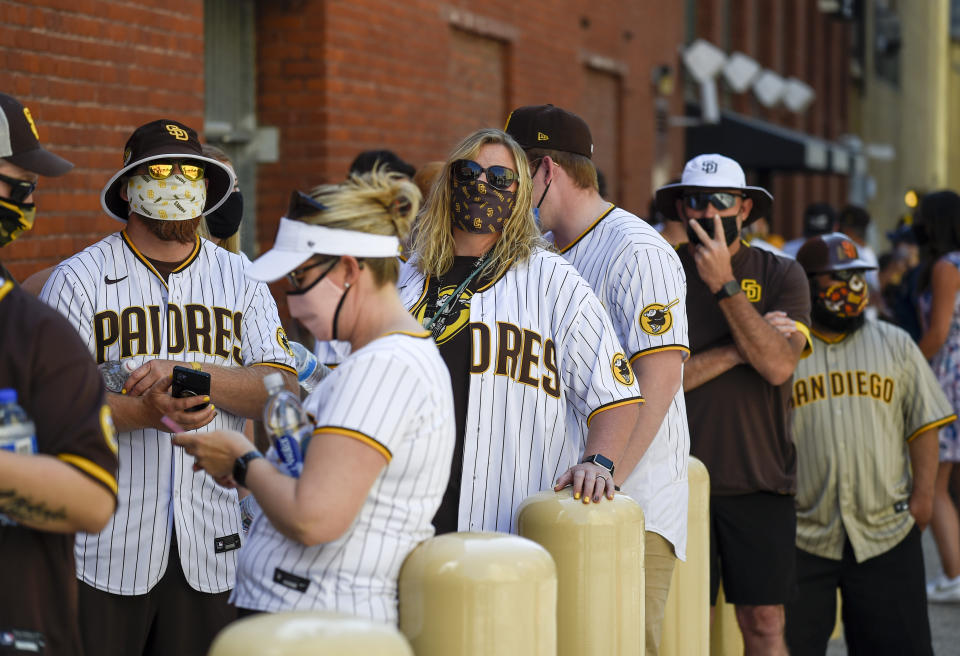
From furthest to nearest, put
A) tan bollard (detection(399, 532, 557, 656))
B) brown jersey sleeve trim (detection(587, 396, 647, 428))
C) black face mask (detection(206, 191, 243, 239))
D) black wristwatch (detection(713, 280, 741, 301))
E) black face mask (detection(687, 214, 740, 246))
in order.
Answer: black face mask (detection(687, 214, 740, 246))
black wristwatch (detection(713, 280, 741, 301))
black face mask (detection(206, 191, 243, 239))
brown jersey sleeve trim (detection(587, 396, 647, 428))
tan bollard (detection(399, 532, 557, 656))

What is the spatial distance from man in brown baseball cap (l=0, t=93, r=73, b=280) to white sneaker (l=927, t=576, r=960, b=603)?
654 centimetres

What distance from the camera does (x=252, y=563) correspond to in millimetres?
2996

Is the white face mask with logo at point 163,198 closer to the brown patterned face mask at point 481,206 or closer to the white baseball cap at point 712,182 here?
the brown patterned face mask at point 481,206

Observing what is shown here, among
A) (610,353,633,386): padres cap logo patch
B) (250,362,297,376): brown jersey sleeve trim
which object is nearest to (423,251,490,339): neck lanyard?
(610,353,633,386): padres cap logo patch

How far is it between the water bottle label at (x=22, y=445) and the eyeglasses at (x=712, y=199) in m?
3.54

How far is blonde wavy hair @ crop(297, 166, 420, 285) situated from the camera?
2959 mm

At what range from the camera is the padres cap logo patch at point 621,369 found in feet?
12.8

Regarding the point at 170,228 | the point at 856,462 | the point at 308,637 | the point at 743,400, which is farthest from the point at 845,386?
the point at 308,637

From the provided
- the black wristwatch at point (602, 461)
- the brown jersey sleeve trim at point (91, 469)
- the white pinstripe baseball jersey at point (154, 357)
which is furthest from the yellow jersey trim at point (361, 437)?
the white pinstripe baseball jersey at point (154, 357)

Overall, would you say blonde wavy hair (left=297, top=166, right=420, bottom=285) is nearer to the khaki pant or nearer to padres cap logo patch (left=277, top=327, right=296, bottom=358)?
padres cap logo patch (left=277, top=327, right=296, bottom=358)

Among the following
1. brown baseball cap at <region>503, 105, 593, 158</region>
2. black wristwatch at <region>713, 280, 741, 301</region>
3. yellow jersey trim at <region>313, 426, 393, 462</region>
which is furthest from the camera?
black wristwatch at <region>713, 280, 741, 301</region>

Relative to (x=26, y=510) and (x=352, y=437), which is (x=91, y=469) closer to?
(x=26, y=510)

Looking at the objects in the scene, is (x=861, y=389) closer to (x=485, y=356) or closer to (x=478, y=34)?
(x=485, y=356)

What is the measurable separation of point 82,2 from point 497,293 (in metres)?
3.28
